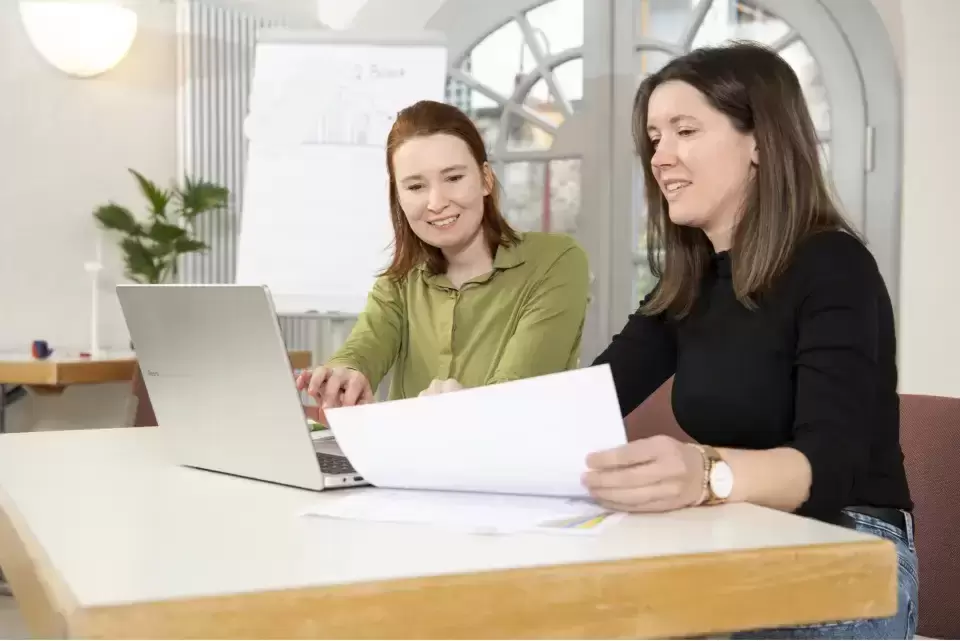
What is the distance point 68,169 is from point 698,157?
12.9 ft

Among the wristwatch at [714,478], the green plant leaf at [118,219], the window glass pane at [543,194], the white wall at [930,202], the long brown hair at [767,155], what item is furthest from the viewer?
the green plant leaf at [118,219]

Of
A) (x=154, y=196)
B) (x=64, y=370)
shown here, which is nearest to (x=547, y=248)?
(x=64, y=370)

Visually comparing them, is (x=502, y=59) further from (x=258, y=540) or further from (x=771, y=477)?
(x=258, y=540)

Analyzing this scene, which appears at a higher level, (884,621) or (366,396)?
(366,396)

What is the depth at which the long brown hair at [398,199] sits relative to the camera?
2.01 metres

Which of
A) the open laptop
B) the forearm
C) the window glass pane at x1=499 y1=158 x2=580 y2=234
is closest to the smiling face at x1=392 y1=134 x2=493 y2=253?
the open laptop

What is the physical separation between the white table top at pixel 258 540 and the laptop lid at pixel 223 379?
42 mm

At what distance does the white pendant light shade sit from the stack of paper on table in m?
3.97

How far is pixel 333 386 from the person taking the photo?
1592 millimetres

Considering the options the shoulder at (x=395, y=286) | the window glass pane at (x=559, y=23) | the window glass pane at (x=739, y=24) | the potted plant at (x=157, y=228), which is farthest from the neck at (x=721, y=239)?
the potted plant at (x=157, y=228)

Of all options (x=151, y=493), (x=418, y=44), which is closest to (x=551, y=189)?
(x=418, y=44)

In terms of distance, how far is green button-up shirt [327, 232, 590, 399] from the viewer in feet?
6.52

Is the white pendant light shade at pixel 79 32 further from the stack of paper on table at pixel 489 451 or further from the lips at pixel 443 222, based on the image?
the stack of paper on table at pixel 489 451

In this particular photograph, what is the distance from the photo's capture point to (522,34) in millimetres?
4582
